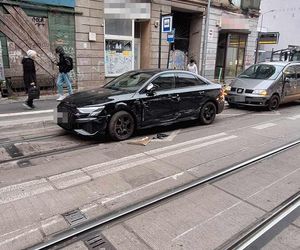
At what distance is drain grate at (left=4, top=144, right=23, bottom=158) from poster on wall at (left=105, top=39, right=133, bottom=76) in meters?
9.00

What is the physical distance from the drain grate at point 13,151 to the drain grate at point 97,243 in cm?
302

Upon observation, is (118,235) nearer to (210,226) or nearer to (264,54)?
(210,226)

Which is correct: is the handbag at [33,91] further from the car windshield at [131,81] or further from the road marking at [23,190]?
the road marking at [23,190]

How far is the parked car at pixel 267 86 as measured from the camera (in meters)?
10.4

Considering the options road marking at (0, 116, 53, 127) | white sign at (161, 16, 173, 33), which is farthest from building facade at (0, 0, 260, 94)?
road marking at (0, 116, 53, 127)

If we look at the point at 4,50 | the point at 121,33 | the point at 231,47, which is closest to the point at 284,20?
the point at 231,47

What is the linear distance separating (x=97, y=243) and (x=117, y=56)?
1268 centimetres

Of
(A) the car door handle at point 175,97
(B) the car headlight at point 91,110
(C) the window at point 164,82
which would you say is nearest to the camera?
(B) the car headlight at point 91,110

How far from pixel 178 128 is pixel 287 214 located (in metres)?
4.36

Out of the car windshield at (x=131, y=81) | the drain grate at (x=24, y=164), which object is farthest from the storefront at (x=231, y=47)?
the drain grate at (x=24, y=164)

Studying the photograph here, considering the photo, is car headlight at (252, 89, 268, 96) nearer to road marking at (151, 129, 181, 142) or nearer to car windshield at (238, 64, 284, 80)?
car windshield at (238, 64, 284, 80)

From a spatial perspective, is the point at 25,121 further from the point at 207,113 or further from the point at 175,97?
the point at 207,113

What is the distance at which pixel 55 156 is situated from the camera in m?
5.50

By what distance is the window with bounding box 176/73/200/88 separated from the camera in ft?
25.0
